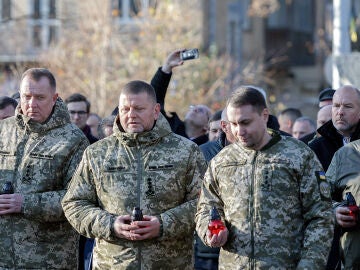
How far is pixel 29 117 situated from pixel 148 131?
3.95 ft

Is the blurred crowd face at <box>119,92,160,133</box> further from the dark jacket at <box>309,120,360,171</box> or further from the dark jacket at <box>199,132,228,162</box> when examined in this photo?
the dark jacket at <box>309,120,360,171</box>

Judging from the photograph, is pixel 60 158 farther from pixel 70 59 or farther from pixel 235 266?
pixel 70 59

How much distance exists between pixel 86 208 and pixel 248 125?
55.8 inches

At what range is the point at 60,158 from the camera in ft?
25.7

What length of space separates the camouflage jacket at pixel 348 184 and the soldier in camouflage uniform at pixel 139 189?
109 centimetres

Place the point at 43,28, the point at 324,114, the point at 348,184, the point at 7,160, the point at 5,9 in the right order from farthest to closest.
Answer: the point at 43,28
the point at 5,9
the point at 324,114
the point at 7,160
the point at 348,184

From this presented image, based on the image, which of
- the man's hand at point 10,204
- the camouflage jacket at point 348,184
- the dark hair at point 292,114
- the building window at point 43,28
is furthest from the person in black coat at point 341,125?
the building window at point 43,28

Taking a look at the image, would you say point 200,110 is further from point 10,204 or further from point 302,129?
point 10,204

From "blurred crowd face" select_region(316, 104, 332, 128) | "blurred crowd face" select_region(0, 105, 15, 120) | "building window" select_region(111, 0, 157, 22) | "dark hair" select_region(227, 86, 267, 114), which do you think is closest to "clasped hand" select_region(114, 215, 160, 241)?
"dark hair" select_region(227, 86, 267, 114)

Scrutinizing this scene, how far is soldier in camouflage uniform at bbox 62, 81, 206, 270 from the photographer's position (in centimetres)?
704

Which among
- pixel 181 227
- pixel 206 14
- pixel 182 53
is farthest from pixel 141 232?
pixel 206 14

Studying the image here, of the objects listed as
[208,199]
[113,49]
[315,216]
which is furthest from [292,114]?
[113,49]

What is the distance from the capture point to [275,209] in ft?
21.6

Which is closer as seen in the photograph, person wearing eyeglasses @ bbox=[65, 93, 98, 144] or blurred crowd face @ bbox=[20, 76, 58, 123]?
blurred crowd face @ bbox=[20, 76, 58, 123]
